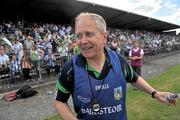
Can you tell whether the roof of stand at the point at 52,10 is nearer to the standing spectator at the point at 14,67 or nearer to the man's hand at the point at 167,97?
the standing spectator at the point at 14,67

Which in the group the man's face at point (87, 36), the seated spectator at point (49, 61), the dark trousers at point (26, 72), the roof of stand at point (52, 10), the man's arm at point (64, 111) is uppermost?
the roof of stand at point (52, 10)

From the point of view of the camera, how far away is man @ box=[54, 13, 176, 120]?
2.56m

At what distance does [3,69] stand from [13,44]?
2.28m

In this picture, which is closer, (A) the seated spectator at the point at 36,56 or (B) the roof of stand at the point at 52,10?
(A) the seated spectator at the point at 36,56

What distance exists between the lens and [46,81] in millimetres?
13930

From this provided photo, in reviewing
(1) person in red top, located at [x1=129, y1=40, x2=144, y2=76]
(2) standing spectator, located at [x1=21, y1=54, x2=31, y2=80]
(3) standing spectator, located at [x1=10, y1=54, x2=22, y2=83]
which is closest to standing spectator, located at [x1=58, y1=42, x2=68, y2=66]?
(2) standing spectator, located at [x1=21, y1=54, x2=31, y2=80]

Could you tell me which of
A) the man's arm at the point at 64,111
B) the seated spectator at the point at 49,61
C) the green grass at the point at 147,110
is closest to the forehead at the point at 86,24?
the man's arm at the point at 64,111

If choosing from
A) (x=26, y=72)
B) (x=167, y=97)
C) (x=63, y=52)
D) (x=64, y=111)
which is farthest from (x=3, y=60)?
(x=167, y=97)

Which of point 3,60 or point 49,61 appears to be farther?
point 49,61

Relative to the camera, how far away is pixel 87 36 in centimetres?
255

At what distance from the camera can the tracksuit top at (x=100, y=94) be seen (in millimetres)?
2559

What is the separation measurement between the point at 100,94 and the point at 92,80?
0.45ft

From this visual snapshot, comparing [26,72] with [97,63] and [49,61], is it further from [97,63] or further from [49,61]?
[97,63]

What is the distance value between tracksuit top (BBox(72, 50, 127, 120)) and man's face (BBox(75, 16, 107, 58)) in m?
0.17
